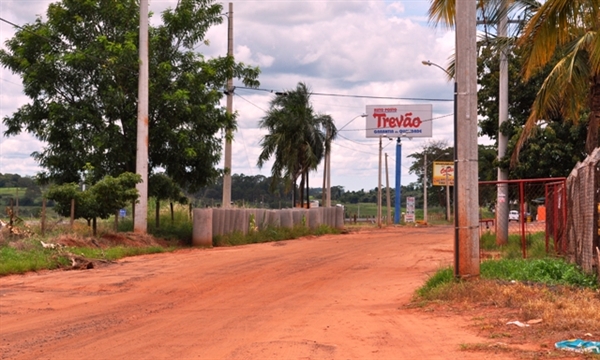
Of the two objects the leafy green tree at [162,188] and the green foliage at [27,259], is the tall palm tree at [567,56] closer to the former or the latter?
the green foliage at [27,259]

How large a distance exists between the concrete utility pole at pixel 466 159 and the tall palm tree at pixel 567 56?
2.04m

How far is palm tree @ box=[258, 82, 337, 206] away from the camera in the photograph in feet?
162

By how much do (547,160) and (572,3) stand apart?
49.8 feet

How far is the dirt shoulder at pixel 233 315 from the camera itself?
8.84m

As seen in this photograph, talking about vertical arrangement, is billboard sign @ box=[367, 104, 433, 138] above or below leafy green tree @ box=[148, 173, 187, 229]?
above

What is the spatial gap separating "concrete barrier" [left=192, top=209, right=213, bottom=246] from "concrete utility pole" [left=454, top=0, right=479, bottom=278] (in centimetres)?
1628

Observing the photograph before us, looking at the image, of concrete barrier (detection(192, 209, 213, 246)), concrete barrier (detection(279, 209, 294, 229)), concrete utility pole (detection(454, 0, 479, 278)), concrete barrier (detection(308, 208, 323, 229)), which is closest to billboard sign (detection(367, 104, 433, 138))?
concrete barrier (detection(308, 208, 323, 229))

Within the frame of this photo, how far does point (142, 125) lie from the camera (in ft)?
86.4

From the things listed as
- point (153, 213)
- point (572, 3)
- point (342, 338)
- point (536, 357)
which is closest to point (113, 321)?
point (342, 338)

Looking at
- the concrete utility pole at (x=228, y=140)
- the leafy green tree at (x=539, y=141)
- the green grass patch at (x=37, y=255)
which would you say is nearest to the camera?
the green grass patch at (x=37, y=255)

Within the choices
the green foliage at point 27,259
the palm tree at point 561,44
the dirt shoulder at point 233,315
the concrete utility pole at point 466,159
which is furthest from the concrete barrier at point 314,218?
the concrete utility pole at point 466,159

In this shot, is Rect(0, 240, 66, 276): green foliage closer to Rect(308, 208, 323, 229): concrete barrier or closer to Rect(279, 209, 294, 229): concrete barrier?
Rect(279, 209, 294, 229): concrete barrier

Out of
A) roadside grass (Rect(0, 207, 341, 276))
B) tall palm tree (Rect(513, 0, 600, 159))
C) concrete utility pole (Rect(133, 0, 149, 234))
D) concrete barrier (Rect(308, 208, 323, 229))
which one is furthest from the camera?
concrete barrier (Rect(308, 208, 323, 229))

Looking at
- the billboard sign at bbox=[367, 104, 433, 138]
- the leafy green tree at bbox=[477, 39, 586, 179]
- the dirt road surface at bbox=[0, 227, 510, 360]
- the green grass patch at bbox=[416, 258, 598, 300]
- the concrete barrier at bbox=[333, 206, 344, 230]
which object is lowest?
the dirt road surface at bbox=[0, 227, 510, 360]
